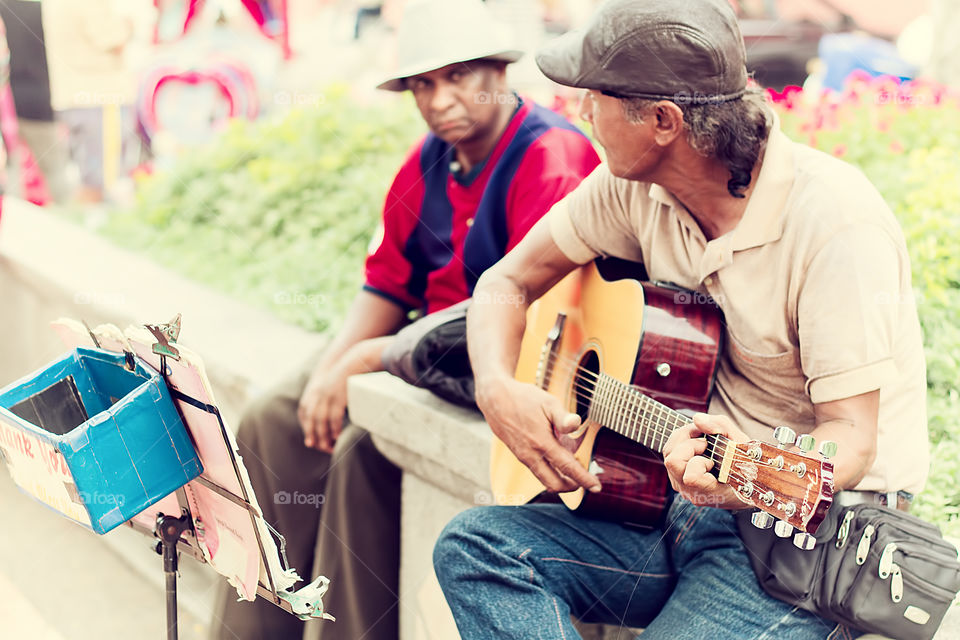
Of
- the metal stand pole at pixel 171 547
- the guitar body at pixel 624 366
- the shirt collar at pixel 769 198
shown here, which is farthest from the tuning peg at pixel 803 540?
the metal stand pole at pixel 171 547

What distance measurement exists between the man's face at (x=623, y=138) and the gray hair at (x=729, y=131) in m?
0.03

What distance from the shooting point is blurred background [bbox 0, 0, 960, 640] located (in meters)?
3.56

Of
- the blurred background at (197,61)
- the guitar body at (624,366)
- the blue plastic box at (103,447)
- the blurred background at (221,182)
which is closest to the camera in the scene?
the blue plastic box at (103,447)

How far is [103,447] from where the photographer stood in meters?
1.71

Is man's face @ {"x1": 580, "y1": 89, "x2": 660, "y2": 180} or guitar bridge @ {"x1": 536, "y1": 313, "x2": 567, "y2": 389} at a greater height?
man's face @ {"x1": 580, "y1": 89, "x2": 660, "y2": 180}

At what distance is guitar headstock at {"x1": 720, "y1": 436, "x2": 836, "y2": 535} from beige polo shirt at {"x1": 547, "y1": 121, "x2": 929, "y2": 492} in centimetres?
22

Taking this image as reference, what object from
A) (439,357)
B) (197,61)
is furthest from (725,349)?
(197,61)

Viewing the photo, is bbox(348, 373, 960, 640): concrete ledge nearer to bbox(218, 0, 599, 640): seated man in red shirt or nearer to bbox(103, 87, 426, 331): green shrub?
bbox(218, 0, 599, 640): seated man in red shirt

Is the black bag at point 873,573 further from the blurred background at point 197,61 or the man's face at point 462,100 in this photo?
the blurred background at point 197,61

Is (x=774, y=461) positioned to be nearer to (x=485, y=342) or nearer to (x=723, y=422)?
(x=723, y=422)

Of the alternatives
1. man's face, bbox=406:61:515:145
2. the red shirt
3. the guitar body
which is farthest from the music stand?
man's face, bbox=406:61:515:145

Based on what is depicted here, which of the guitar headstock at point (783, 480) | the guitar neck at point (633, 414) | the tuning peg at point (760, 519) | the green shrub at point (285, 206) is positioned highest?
the guitar headstock at point (783, 480)

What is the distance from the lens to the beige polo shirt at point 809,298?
70.2 inches

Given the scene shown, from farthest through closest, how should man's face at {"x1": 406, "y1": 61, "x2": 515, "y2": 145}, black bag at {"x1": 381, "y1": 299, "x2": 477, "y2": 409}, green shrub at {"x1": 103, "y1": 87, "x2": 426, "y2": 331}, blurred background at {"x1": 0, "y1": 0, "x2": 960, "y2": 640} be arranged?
green shrub at {"x1": 103, "y1": 87, "x2": 426, "y2": 331}
blurred background at {"x1": 0, "y1": 0, "x2": 960, "y2": 640}
man's face at {"x1": 406, "y1": 61, "x2": 515, "y2": 145}
black bag at {"x1": 381, "y1": 299, "x2": 477, "y2": 409}
